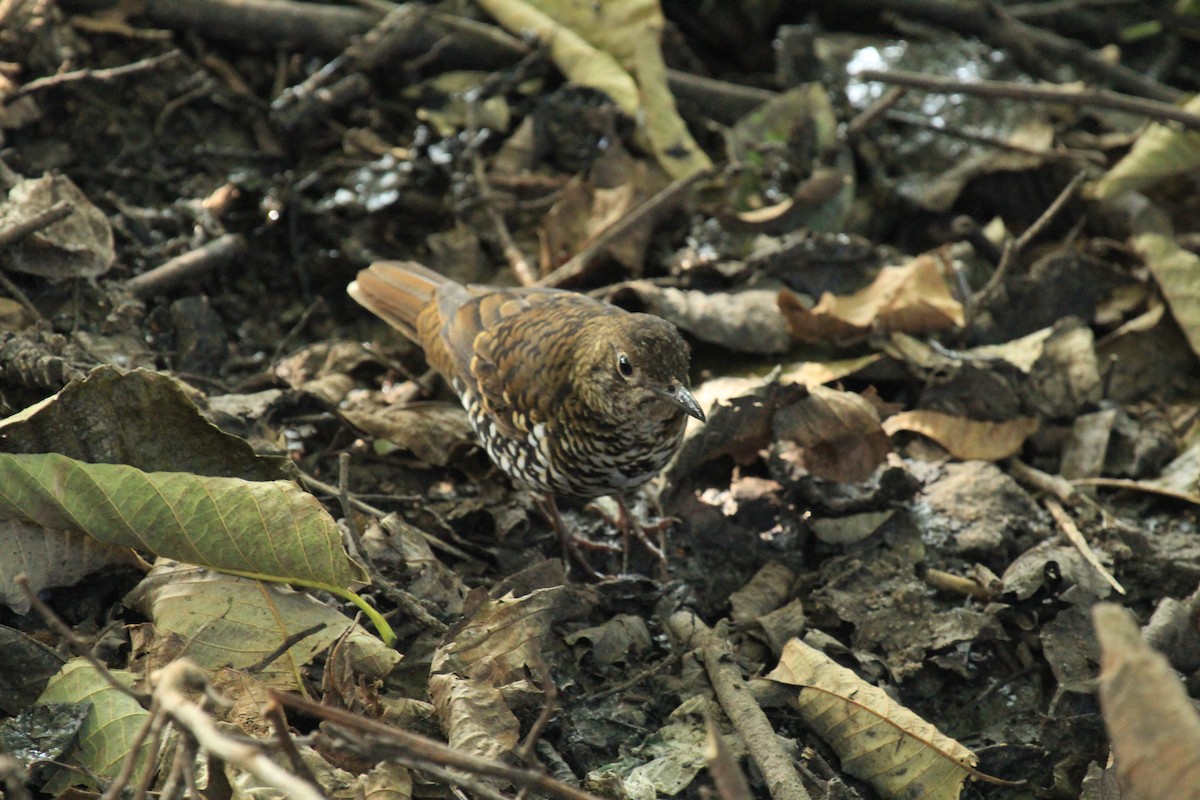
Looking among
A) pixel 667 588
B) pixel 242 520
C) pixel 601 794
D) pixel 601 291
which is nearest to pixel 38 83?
pixel 601 291

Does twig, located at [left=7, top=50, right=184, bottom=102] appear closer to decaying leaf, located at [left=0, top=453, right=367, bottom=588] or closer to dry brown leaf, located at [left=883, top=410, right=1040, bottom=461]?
decaying leaf, located at [left=0, top=453, right=367, bottom=588]

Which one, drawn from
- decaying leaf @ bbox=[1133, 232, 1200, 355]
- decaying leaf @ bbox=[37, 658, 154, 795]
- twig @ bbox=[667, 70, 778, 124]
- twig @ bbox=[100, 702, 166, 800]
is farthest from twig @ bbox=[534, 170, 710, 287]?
twig @ bbox=[100, 702, 166, 800]

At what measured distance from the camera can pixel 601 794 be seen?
2920 mm

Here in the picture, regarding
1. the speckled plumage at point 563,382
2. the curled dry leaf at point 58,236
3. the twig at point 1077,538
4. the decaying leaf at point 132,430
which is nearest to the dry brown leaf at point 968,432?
the twig at point 1077,538

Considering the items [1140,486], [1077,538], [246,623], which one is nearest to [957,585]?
[1077,538]

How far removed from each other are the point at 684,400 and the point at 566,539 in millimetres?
849

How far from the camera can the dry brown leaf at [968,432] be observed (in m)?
4.50

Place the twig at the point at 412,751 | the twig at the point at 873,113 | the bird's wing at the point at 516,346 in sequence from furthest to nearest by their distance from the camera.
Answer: the twig at the point at 873,113
the bird's wing at the point at 516,346
the twig at the point at 412,751

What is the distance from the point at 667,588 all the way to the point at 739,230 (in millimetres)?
2037

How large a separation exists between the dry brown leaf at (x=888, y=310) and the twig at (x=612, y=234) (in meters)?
0.79

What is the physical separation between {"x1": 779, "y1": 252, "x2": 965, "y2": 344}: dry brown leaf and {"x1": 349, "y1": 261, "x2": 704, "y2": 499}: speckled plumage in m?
0.92

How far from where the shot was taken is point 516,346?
13.9ft

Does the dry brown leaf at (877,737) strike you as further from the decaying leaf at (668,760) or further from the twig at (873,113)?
the twig at (873,113)

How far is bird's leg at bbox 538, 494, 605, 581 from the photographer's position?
4.13 m
